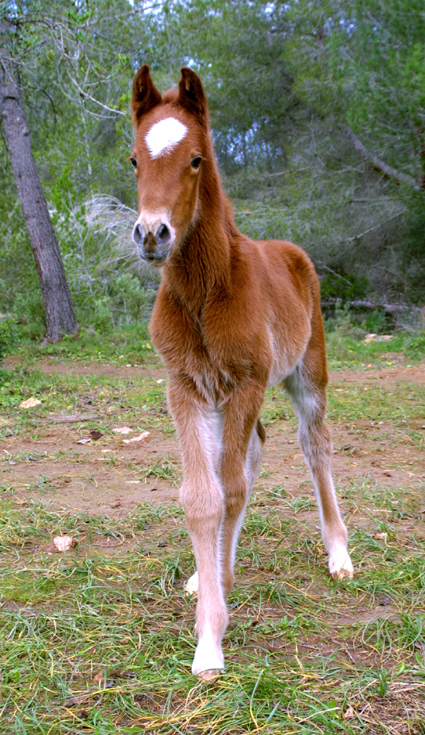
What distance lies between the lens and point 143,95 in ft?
9.21

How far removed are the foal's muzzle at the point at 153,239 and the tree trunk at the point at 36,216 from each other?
32.3 feet

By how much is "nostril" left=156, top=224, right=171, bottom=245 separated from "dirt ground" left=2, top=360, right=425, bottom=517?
235 centimetres

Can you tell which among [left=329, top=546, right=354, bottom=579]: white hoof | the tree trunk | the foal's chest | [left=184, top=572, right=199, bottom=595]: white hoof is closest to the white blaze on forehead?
the foal's chest

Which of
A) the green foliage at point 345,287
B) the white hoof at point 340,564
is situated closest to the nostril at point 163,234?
the white hoof at point 340,564

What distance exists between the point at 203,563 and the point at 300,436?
146cm

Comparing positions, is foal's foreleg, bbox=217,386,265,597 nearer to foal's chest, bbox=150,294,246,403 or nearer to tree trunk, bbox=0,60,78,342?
foal's chest, bbox=150,294,246,403

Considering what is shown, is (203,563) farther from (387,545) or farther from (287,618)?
(387,545)

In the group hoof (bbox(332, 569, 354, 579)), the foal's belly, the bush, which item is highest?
the foal's belly

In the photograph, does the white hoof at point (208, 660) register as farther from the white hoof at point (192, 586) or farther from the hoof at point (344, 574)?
the hoof at point (344, 574)

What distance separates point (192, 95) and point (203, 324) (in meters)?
1.00

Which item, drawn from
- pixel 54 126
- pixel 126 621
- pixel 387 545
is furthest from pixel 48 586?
pixel 54 126

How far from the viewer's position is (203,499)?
8.82ft

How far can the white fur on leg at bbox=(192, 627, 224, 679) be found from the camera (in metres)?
2.47

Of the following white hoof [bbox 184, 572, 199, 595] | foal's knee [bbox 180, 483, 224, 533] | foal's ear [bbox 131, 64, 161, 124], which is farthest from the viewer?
white hoof [bbox 184, 572, 199, 595]
